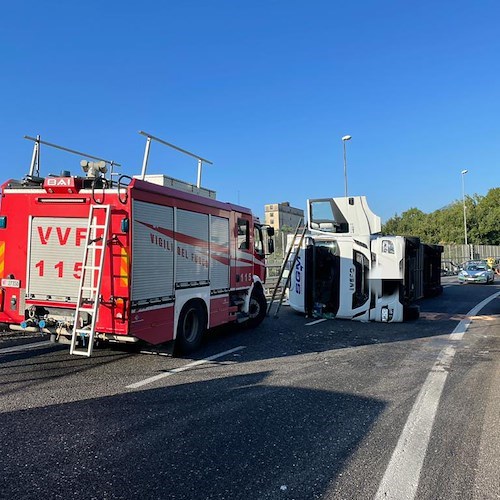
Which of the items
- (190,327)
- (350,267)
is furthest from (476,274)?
(190,327)

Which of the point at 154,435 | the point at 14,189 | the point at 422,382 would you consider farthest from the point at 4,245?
the point at 422,382

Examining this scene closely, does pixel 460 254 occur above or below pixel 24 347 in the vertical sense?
above

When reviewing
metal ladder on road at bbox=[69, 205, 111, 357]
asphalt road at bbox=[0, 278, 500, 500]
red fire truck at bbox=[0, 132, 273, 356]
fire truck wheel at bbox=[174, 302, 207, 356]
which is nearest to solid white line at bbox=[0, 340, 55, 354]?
asphalt road at bbox=[0, 278, 500, 500]

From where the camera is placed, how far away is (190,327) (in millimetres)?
8070

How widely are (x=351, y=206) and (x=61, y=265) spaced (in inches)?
315

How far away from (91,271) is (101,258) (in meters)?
0.43

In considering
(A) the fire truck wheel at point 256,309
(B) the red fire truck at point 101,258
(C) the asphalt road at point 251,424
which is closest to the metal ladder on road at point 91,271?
(B) the red fire truck at point 101,258

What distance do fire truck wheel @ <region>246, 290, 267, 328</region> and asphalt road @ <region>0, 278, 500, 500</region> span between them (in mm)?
2343

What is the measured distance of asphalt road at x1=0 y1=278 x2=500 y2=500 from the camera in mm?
3383

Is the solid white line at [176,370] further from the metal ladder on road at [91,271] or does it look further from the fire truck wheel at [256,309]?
the fire truck wheel at [256,309]

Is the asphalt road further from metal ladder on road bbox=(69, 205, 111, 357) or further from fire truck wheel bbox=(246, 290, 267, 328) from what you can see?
fire truck wheel bbox=(246, 290, 267, 328)

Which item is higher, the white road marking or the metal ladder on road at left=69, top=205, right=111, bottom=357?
the metal ladder on road at left=69, top=205, right=111, bottom=357

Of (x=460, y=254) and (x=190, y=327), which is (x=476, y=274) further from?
(x=190, y=327)

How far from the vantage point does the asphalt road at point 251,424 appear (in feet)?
11.1
